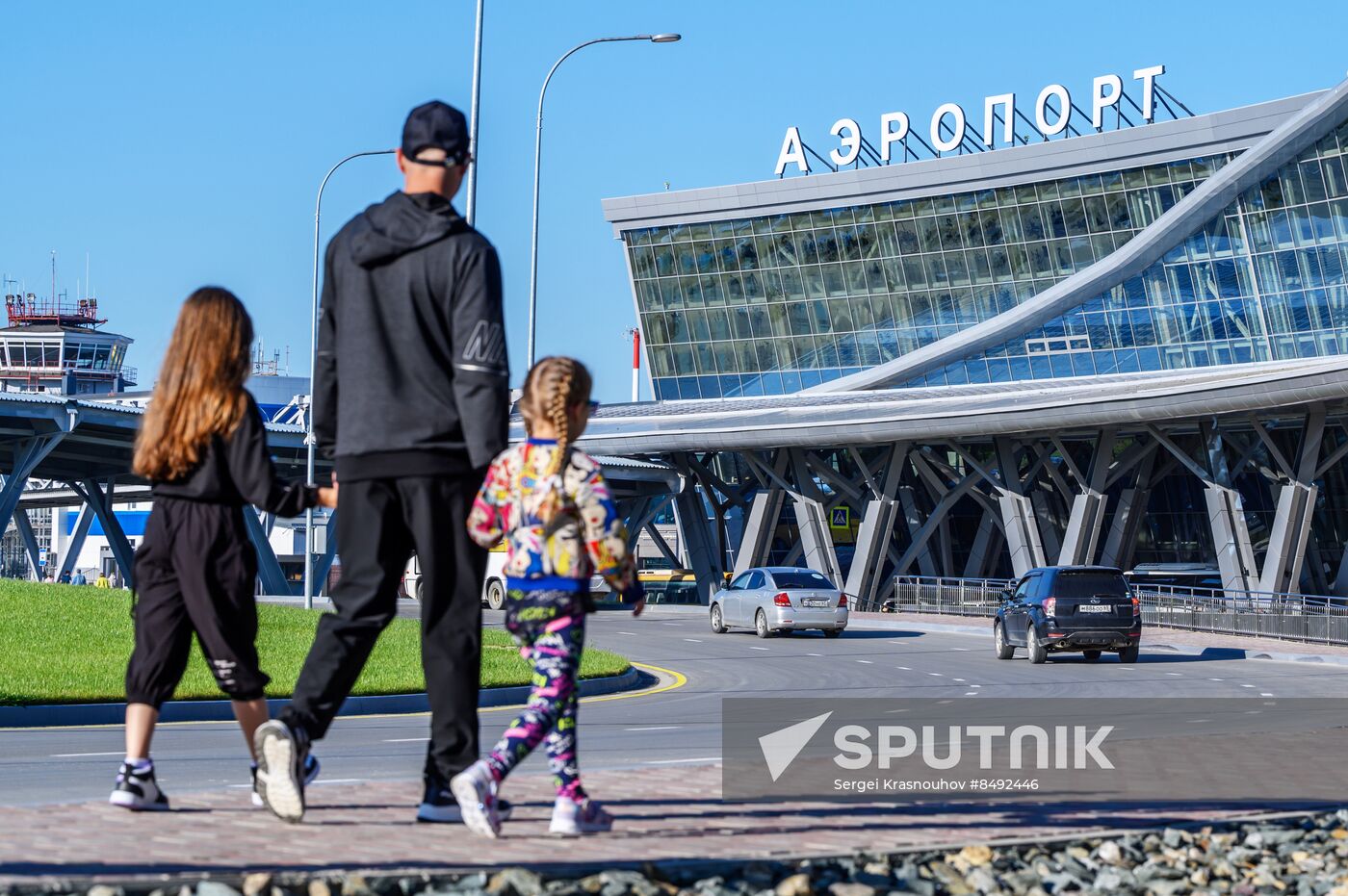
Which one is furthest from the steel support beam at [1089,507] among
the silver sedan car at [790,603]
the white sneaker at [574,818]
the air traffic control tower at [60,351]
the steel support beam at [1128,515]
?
the air traffic control tower at [60,351]

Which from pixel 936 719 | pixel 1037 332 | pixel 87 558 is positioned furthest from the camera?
pixel 87 558

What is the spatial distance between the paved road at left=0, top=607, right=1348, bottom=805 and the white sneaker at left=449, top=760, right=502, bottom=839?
253 cm

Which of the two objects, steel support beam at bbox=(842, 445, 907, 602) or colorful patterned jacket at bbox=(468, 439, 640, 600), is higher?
steel support beam at bbox=(842, 445, 907, 602)

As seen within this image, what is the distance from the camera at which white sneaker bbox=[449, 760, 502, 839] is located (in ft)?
20.7

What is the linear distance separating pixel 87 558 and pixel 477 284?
495 ft

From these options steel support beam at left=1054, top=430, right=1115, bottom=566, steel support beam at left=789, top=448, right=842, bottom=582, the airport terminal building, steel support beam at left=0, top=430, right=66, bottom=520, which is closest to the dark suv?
the airport terminal building

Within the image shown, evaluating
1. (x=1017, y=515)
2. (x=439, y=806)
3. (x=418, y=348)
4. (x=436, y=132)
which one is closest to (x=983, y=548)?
(x=1017, y=515)

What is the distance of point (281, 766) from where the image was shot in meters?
6.41

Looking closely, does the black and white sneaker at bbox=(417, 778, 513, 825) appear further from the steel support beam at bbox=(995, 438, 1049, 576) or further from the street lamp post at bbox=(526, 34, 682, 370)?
the steel support beam at bbox=(995, 438, 1049, 576)

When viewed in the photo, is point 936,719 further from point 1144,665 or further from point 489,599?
point 489,599

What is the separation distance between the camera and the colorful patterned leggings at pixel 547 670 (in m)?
6.43

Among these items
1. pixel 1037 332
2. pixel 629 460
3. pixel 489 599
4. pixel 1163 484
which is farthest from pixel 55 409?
pixel 1163 484

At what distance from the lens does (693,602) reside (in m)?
65.5

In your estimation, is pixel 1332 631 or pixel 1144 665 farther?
pixel 1332 631
